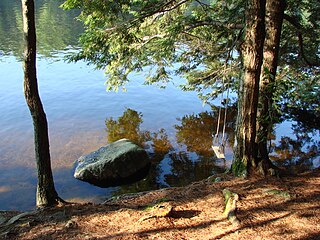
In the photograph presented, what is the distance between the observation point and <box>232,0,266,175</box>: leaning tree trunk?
5844mm

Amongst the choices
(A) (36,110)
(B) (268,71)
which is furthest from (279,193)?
(A) (36,110)

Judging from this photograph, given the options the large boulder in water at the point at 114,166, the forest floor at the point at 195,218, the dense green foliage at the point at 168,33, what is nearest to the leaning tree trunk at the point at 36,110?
the forest floor at the point at 195,218

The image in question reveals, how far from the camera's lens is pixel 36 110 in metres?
5.77

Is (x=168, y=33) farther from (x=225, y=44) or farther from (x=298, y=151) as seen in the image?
(x=298, y=151)

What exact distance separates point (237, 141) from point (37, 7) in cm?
3997

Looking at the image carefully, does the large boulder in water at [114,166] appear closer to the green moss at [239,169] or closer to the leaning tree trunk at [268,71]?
the green moss at [239,169]

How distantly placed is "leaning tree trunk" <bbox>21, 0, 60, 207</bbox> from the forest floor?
0.44 m

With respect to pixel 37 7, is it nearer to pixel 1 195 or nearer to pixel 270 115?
pixel 1 195

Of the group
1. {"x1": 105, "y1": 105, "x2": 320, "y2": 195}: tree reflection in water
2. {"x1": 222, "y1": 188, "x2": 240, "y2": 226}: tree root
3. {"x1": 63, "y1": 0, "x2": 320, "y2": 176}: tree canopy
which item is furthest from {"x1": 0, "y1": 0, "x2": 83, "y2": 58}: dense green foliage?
{"x1": 222, "y1": 188, "x2": 240, "y2": 226}: tree root

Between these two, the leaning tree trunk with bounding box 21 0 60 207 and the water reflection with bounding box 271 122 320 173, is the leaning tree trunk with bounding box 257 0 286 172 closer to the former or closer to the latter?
the water reflection with bounding box 271 122 320 173

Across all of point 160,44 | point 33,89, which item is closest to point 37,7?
point 160,44

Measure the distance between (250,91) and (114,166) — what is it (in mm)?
5420

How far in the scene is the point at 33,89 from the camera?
5648 mm

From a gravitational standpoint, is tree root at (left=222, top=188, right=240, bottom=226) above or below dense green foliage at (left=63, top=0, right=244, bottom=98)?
below
